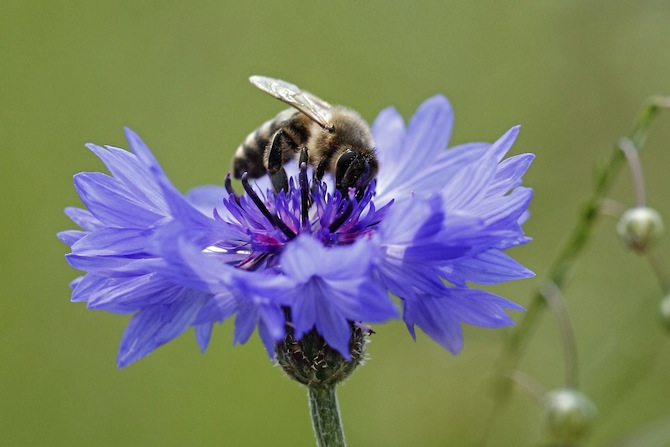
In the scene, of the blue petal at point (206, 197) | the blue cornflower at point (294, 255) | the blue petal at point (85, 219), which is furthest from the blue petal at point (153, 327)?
the blue petal at point (206, 197)

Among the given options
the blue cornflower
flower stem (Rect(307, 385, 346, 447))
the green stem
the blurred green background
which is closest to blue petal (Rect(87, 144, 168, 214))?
the blue cornflower

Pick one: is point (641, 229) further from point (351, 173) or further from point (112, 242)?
point (112, 242)

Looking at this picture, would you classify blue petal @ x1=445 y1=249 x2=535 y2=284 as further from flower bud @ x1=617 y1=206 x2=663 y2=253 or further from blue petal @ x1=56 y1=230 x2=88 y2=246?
blue petal @ x1=56 y1=230 x2=88 y2=246

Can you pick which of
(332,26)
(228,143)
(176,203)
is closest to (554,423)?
(176,203)

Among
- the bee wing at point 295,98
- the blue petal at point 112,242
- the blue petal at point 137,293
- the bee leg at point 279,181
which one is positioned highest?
the bee wing at point 295,98

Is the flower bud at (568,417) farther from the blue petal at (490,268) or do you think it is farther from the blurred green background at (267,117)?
the blurred green background at (267,117)

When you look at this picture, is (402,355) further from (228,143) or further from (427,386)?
(228,143)
